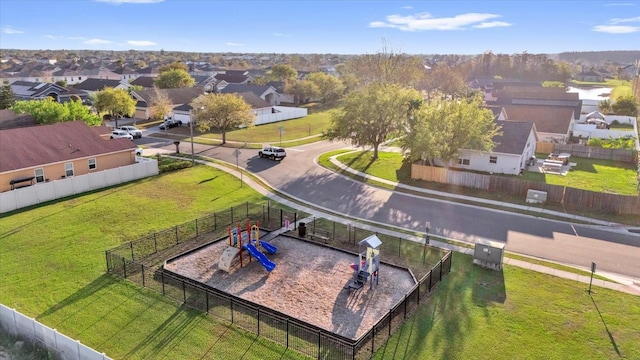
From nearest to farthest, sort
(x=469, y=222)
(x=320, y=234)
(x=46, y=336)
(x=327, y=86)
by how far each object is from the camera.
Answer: (x=46, y=336)
(x=320, y=234)
(x=469, y=222)
(x=327, y=86)

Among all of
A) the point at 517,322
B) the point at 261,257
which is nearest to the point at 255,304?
the point at 261,257

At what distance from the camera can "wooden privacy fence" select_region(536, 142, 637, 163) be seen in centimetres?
5066

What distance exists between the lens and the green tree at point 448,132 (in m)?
39.4

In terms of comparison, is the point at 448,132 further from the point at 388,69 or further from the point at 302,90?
the point at 302,90

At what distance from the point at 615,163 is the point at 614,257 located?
30234mm

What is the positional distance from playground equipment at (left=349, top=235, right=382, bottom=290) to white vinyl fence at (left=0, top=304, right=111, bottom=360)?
11.2m

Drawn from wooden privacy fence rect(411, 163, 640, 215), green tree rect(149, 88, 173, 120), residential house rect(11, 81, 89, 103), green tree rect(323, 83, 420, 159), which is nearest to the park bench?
wooden privacy fence rect(411, 163, 640, 215)

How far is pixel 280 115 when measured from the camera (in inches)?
3083

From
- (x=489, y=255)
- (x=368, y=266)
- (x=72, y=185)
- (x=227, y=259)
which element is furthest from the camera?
(x=72, y=185)

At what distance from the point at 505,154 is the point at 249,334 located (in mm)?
34106

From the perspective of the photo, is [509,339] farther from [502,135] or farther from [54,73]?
[54,73]

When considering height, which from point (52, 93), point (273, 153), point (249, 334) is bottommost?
point (249, 334)

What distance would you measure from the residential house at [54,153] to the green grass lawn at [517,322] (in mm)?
31185

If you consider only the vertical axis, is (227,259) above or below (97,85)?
below
